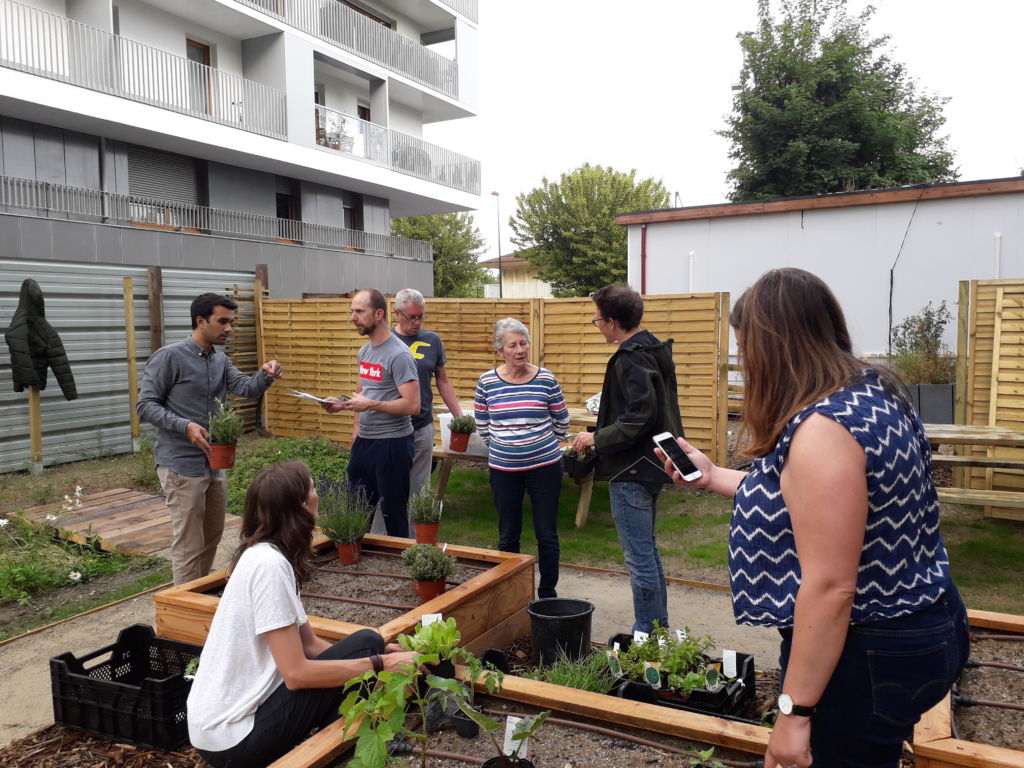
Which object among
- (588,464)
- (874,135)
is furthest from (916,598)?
(874,135)

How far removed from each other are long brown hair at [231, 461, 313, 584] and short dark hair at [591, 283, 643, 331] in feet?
6.27

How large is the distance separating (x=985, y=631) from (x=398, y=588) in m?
2.76

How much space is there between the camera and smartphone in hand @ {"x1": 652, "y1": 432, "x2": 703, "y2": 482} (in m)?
2.36

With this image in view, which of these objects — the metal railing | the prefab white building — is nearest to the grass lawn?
the prefab white building

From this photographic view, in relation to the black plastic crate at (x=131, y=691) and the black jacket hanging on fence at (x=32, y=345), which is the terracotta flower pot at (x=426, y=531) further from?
the black jacket hanging on fence at (x=32, y=345)

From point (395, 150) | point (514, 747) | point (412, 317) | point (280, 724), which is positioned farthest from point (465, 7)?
point (514, 747)

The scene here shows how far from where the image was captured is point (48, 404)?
9.62m

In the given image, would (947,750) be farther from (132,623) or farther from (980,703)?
(132,623)

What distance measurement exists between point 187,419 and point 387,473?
4.03ft

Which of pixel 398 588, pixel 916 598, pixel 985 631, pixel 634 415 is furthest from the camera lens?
pixel 398 588

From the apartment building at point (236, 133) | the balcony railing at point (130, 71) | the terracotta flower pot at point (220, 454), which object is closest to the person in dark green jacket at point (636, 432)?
the terracotta flower pot at point (220, 454)

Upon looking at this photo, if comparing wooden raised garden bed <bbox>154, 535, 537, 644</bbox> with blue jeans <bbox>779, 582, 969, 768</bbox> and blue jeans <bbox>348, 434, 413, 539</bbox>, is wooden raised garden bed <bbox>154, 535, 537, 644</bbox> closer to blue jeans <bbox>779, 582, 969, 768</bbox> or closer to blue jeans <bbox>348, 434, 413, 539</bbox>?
blue jeans <bbox>348, 434, 413, 539</bbox>

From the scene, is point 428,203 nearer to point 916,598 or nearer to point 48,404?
point 48,404

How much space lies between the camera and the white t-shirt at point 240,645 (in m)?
2.34
